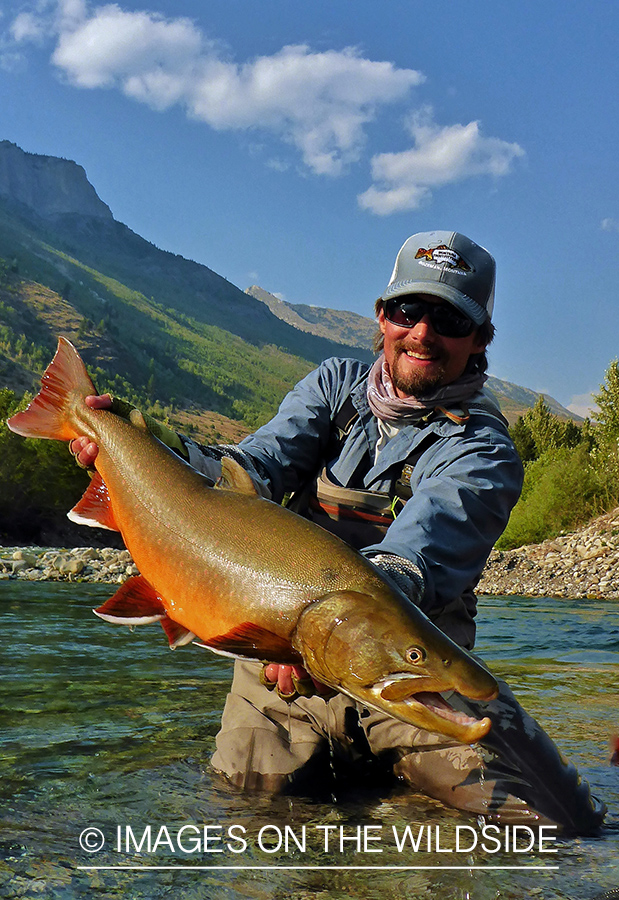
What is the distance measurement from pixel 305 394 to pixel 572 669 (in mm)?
5775

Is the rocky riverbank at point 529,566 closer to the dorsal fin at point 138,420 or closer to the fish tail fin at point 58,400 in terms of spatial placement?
the fish tail fin at point 58,400

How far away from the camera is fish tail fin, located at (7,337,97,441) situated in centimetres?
326

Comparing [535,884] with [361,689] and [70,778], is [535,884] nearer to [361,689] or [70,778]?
[361,689]

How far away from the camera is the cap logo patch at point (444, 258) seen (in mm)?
3844

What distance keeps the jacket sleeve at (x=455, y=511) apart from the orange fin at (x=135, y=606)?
2.44 ft

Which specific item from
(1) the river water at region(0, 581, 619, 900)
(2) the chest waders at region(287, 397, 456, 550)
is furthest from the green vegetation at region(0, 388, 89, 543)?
(2) the chest waders at region(287, 397, 456, 550)

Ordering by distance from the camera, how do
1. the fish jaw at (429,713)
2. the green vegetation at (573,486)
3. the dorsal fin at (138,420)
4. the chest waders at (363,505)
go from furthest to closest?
the green vegetation at (573,486), the chest waders at (363,505), the dorsal fin at (138,420), the fish jaw at (429,713)

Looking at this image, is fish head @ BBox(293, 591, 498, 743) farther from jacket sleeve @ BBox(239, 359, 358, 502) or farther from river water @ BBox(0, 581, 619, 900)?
jacket sleeve @ BBox(239, 359, 358, 502)

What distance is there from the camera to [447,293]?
3791 mm

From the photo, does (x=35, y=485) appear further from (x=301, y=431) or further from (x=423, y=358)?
(x=423, y=358)

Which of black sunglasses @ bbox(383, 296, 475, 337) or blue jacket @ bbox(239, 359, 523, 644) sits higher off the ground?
black sunglasses @ bbox(383, 296, 475, 337)

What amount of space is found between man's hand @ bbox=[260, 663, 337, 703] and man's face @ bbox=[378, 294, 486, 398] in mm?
1611

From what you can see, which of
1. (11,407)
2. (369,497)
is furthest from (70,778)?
(11,407)
